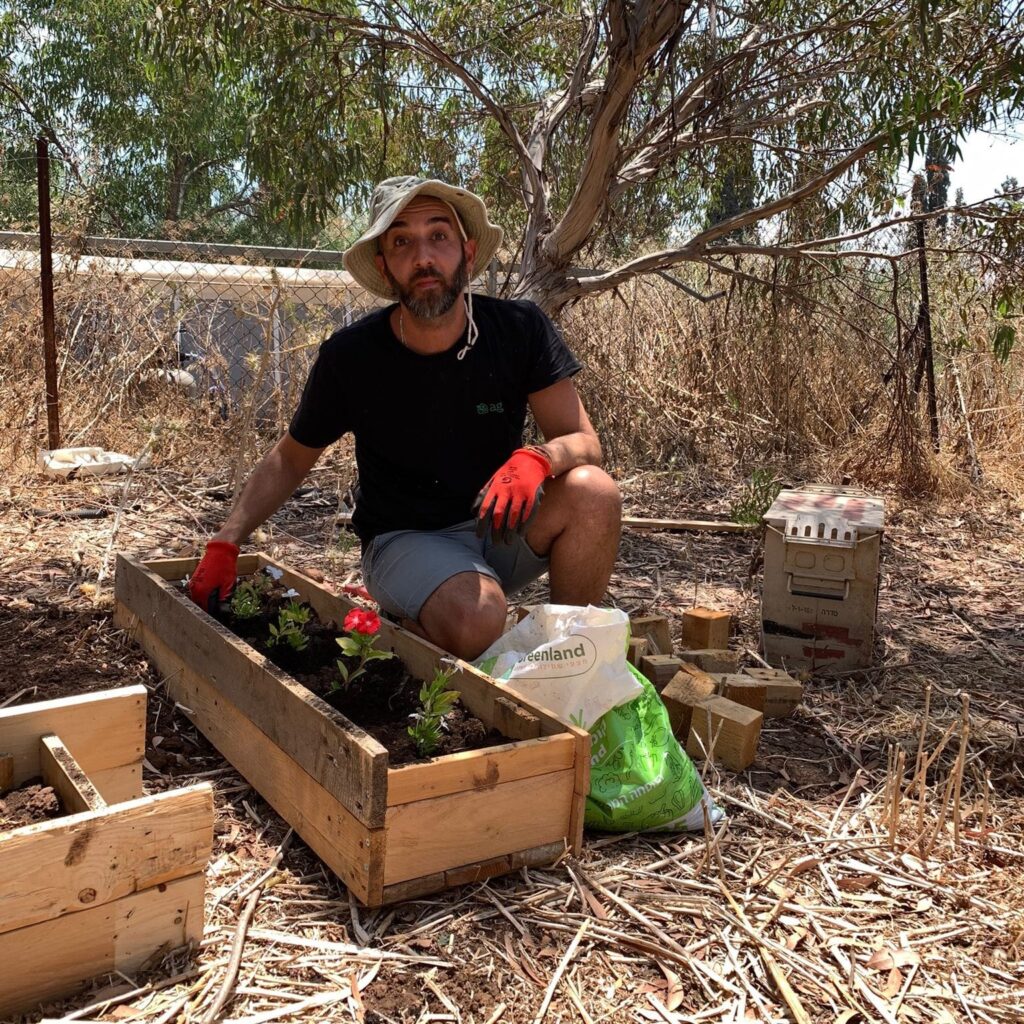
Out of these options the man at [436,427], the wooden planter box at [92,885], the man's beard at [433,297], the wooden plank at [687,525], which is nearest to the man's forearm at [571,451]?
the man at [436,427]

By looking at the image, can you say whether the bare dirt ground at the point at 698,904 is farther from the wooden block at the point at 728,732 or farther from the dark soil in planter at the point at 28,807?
the dark soil in planter at the point at 28,807

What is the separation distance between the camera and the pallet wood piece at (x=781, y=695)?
296 cm

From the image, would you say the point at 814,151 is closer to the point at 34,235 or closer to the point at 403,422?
the point at 403,422

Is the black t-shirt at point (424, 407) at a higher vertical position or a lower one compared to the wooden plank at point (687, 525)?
higher

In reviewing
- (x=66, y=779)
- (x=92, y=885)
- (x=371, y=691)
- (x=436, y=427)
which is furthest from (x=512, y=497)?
(x=92, y=885)

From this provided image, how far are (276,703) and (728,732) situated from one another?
121 centimetres

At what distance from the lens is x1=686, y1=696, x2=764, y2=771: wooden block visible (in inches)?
102

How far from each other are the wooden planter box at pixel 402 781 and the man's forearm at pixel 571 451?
0.68 meters

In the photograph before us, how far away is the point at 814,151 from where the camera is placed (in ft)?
19.3

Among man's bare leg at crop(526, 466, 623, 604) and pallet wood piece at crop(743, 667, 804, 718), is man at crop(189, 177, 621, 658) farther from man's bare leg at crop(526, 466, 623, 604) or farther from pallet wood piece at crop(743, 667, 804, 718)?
pallet wood piece at crop(743, 667, 804, 718)

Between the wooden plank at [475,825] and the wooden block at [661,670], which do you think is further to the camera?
the wooden block at [661,670]

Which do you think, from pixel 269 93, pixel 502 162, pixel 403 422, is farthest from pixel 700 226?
pixel 403 422

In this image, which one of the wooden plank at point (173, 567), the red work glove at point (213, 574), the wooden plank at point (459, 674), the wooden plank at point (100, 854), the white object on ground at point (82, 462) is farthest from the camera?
the white object on ground at point (82, 462)

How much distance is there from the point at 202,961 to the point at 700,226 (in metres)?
6.87
